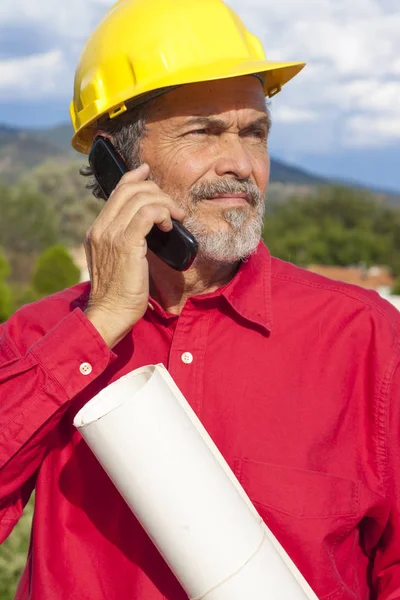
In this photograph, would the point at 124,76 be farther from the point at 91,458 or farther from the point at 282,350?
the point at 91,458

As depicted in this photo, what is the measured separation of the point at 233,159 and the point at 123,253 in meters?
0.48

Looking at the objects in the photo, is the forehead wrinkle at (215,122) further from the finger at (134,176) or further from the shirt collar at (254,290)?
the shirt collar at (254,290)

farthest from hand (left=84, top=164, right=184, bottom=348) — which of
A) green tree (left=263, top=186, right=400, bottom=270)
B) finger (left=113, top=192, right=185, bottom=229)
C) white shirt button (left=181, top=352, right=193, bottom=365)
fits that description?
green tree (left=263, top=186, right=400, bottom=270)

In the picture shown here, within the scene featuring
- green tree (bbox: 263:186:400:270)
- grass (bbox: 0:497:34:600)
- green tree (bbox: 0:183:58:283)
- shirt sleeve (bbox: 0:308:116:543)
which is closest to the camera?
shirt sleeve (bbox: 0:308:116:543)

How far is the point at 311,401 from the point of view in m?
2.23

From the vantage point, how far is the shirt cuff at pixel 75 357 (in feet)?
6.93

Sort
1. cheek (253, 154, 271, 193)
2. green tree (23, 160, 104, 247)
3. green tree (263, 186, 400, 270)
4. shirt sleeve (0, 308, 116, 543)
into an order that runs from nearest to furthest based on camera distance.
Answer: shirt sleeve (0, 308, 116, 543) < cheek (253, 154, 271, 193) < green tree (23, 160, 104, 247) < green tree (263, 186, 400, 270)

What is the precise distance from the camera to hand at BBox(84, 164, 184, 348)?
2141 millimetres

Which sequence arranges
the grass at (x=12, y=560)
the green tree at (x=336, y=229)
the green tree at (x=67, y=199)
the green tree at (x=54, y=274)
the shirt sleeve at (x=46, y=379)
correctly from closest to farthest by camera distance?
1. the shirt sleeve at (x=46, y=379)
2. the grass at (x=12, y=560)
3. the green tree at (x=54, y=274)
4. the green tree at (x=67, y=199)
5. the green tree at (x=336, y=229)

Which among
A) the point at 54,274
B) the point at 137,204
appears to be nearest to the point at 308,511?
the point at 137,204

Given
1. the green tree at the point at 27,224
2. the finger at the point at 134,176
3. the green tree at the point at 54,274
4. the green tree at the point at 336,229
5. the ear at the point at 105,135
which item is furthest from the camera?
the green tree at the point at 336,229

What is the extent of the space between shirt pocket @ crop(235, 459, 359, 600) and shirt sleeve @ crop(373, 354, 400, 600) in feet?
0.36

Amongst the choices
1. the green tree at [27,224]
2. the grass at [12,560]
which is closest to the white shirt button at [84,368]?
the grass at [12,560]

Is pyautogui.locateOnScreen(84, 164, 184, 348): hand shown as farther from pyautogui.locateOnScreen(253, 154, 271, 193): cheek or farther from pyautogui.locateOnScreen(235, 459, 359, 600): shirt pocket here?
pyautogui.locateOnScreen(235, 459, 359, 600): shirt pocket
